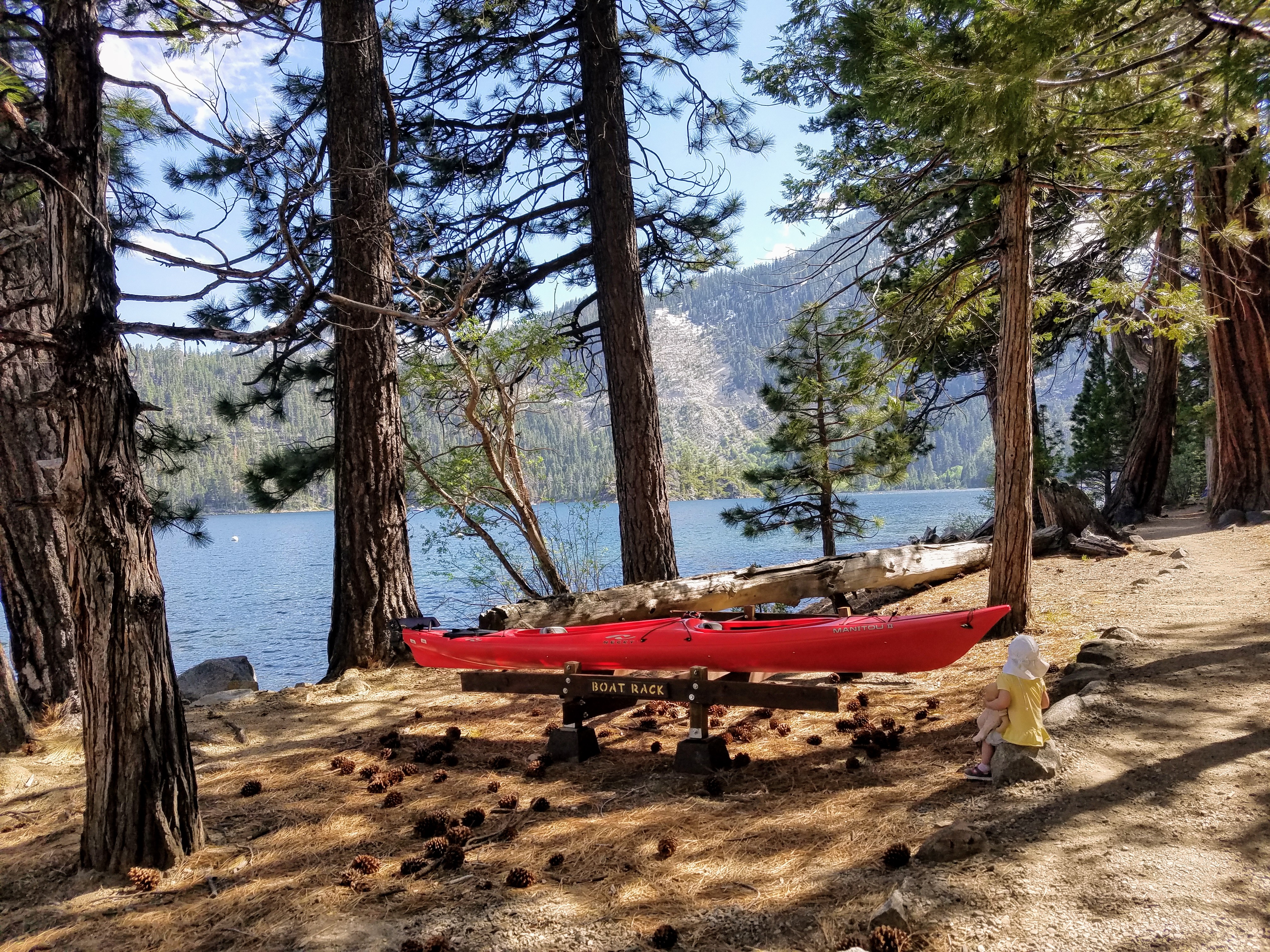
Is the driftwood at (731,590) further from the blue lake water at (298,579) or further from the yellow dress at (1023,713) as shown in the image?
the blue lake water at (298,579)

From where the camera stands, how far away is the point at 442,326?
12.3ft

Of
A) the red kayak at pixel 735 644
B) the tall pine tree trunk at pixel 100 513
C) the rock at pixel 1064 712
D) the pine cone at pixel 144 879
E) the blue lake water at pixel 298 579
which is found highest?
the tall pine tree trunk at pixel 100 513

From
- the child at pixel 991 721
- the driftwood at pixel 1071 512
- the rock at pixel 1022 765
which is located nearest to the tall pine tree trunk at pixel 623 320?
the child at pixel 991 721

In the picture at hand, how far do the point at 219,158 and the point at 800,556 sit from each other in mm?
22036

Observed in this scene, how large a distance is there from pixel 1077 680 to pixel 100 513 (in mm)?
4652

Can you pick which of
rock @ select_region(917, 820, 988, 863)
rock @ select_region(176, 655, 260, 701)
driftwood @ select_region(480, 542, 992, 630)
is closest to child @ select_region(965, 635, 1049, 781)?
rock @ select_region(917, 820, 988, 863)

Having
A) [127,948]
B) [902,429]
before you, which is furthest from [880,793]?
[902,429]

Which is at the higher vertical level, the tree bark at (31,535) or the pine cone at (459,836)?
the tree bark at (31,535)

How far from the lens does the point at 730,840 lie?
308cm

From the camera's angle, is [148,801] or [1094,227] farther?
[1094,227]

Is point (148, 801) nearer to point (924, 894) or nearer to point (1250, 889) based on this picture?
point (924, 894)

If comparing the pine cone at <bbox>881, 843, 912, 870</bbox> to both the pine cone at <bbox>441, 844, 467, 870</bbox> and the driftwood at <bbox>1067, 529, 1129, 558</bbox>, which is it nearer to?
the pine cone at <bbox>441, 844, 467, 870</bbox>

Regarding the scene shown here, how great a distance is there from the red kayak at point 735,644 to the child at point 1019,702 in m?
0.63

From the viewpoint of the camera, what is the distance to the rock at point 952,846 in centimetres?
263
